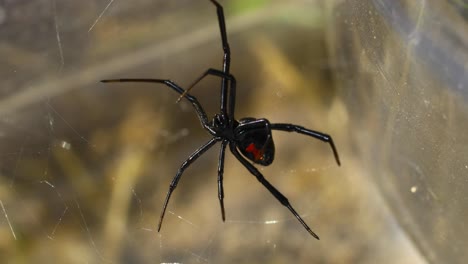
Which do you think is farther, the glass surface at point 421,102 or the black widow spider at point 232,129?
the glass surface at point 421,102

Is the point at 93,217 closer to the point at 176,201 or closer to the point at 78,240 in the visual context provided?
the point at 78,240

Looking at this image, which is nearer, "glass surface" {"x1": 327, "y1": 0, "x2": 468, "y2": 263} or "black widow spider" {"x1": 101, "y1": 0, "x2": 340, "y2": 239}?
"black widow spider" {"x1": 101, "y1": 0, "x2": 340, "y2": 239}

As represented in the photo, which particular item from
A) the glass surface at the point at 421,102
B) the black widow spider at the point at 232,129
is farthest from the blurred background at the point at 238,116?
the black widow spider at the point at 232,129

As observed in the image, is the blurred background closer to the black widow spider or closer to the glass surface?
the glass surface

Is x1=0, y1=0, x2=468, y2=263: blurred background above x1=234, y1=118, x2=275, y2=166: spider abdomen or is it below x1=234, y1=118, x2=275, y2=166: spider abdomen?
below

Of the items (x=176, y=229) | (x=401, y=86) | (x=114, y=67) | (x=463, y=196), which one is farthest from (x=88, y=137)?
(x=463, y=196)

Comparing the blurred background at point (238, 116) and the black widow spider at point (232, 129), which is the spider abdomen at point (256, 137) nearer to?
the black widow spider at point (232, 129)

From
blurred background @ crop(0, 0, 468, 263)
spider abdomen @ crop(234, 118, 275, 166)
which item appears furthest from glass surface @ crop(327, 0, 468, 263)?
spider abdomen @ crop(234, 118, 275, 166)

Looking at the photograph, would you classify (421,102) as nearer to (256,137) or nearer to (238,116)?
(256,137)
